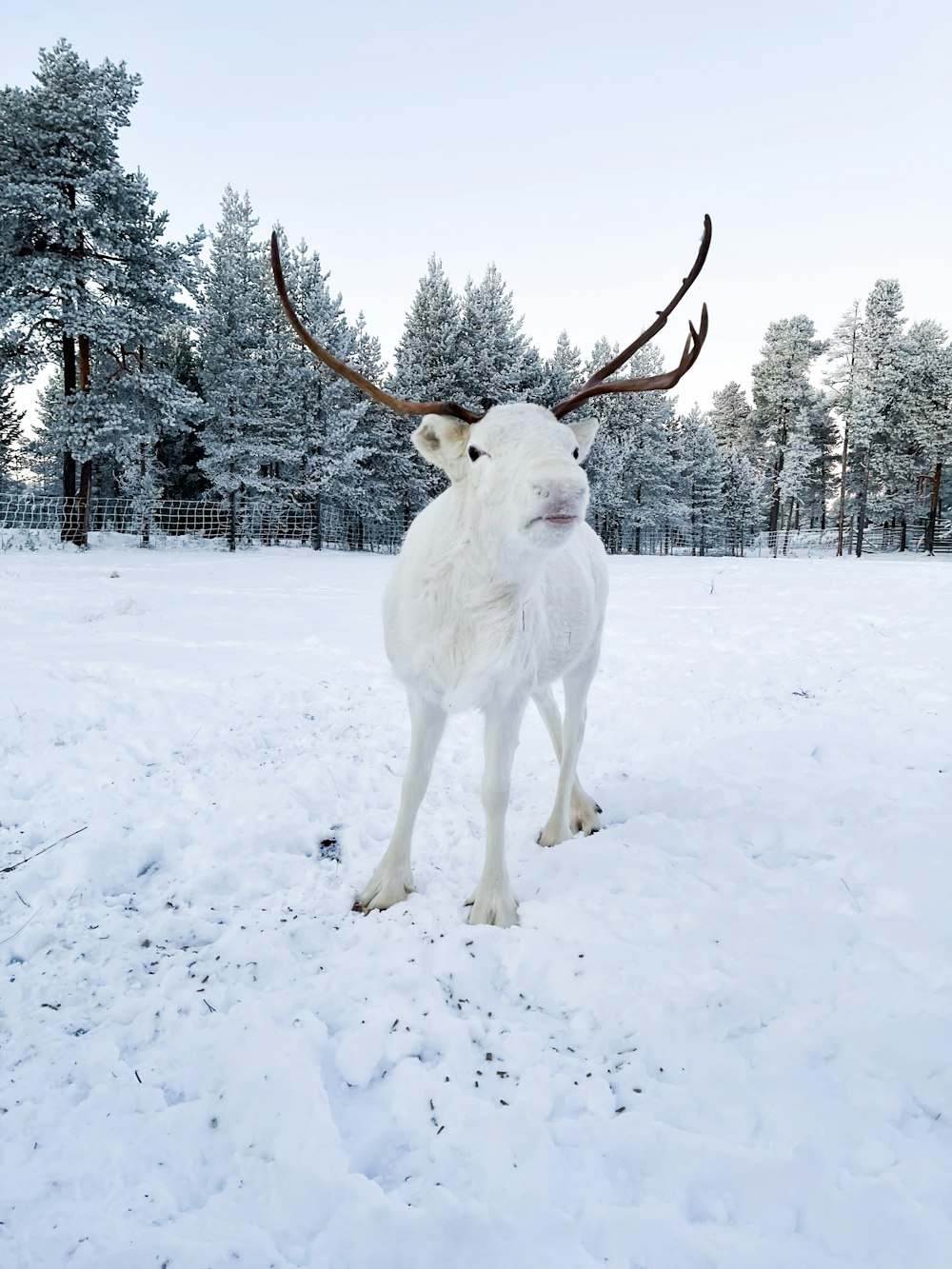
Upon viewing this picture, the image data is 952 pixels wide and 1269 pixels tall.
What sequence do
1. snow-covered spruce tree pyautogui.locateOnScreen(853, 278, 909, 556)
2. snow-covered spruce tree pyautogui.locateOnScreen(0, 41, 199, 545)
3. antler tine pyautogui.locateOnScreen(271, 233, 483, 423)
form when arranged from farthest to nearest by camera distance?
snow-covered spruce tree pyautogui.locateOnScreen(853, 278, 909, 556), snow-covered spruce tree pyautogui.locateOnScreen(0, 41, 199, 545), antler tine pyautogui.locateOnScreen(271, 233, 483, 423)

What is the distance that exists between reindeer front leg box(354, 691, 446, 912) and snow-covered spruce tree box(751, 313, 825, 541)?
47.2 metres

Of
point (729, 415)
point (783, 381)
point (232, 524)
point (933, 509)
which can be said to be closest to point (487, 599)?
point (232, 524)

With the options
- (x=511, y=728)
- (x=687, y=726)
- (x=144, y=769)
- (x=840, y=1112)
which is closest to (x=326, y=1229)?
→ (x=840, y=1112)

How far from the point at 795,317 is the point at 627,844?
52396 millimetres

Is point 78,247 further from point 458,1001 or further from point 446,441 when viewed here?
point 458,1001

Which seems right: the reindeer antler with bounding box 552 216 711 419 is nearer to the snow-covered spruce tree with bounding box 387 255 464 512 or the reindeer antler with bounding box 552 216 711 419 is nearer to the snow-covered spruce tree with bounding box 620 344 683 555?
the snow-covered spruce tree with bounding box 387 255 464 512

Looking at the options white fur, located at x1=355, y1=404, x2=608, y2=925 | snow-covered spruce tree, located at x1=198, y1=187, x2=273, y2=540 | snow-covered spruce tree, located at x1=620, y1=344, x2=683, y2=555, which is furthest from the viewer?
snow-covered spruce tree, located at x1=620, y1=344, x2=683, y2=555

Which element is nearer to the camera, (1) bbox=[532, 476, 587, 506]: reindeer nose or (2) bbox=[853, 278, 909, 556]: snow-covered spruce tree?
(1) bbox=[532, 476, 587, 506]: reindeer nose

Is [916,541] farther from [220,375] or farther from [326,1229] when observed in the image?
[326,1229]

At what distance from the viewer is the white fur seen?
264 cm

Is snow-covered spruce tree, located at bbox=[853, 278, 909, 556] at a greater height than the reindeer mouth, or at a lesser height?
greater

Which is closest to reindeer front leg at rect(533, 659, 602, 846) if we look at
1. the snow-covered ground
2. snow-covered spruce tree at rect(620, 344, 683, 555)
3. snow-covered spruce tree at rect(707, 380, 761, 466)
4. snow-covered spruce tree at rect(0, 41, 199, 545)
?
the snow-covered ground

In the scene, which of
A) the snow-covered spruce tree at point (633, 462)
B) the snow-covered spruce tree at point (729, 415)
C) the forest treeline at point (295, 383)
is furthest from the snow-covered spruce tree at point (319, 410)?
the snow-covered spruce tree at point (729, 415)

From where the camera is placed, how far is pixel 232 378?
25.4 meters
